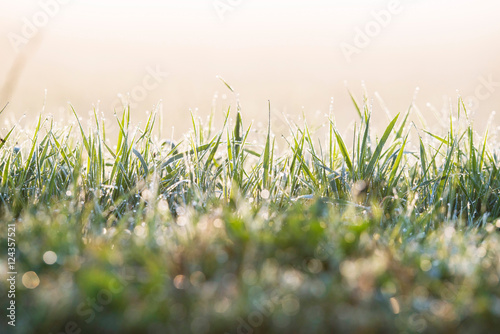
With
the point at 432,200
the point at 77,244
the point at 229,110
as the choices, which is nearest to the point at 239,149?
the point at 229,110

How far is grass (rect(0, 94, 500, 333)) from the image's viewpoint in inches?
49.8

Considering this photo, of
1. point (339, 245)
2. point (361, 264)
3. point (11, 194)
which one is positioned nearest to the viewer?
point (361, 264)

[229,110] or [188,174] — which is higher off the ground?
[229,110]

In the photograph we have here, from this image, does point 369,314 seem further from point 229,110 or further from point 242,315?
point 229,110

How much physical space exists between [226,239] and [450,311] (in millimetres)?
673

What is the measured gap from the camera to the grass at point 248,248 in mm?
1265

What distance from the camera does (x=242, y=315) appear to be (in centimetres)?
124

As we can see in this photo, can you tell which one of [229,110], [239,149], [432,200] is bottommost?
[432,200]

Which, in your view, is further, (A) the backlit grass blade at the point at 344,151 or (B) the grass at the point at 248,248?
(A) the backlit grass blade at the point at 344,151

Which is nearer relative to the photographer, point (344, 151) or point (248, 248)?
point (248, 248)

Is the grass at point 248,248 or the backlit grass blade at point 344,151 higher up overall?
the backlit grass blade at point 344,151

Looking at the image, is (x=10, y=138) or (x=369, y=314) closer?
(x=369, y=314)

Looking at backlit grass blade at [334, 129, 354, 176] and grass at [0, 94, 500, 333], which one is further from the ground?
backlit grass blade at [334, 129, 354, 176]

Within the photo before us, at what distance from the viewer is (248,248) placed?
1.55m
